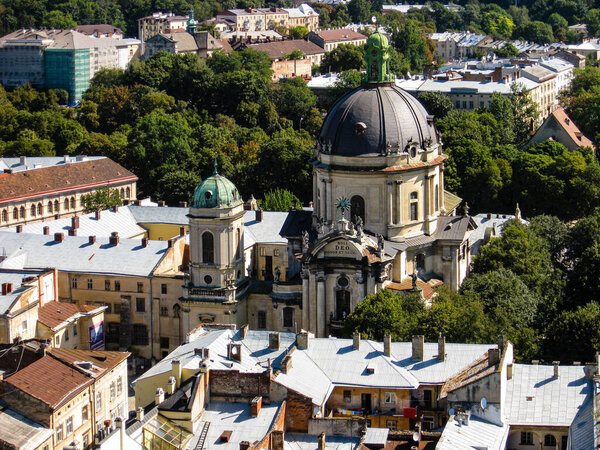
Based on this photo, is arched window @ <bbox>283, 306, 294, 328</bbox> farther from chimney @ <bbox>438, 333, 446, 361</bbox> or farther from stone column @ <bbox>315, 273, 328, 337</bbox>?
chimney @ <bbox>438, 333, 446, 361</bbox>

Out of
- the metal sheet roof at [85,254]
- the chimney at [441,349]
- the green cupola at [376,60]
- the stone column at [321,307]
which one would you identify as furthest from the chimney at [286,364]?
the green cupola at [376,60]

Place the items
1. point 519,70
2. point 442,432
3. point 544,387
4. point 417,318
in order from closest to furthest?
point 442,432 < point 544,387 < point 417,318 < point 519,70

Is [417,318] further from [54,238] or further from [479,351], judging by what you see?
[54,238]

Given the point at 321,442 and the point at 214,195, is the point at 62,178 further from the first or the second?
the point at 321,442

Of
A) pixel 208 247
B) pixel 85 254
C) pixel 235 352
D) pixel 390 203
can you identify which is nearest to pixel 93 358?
pixel 235 352

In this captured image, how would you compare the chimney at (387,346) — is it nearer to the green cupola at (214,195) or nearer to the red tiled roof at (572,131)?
the green cupola at (214,195)

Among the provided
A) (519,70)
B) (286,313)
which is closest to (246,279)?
(286,313)
